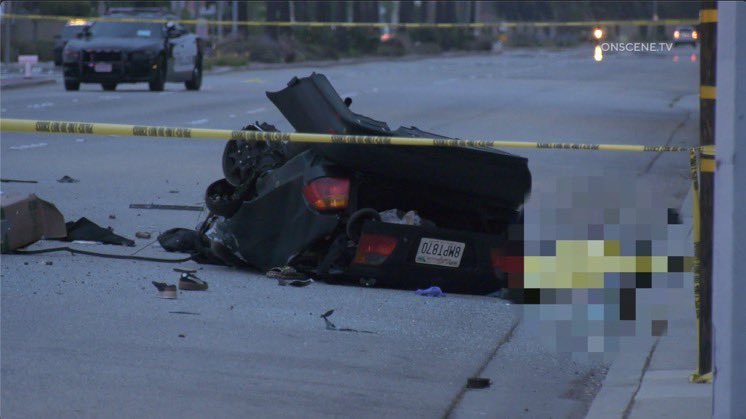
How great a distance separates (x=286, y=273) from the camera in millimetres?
8305

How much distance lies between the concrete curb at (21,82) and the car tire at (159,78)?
12.5 feet

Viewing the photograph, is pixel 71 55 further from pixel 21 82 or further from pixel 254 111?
pixel 254 111

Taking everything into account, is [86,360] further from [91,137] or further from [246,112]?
[246,112]

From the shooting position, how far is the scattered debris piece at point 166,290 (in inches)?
305

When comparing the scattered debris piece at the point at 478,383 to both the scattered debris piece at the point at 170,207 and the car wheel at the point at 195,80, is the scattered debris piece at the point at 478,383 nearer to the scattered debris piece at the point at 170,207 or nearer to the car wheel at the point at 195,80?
the scattered debris piece at the point at 170,207

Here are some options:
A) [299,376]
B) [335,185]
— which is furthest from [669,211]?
[299,376]

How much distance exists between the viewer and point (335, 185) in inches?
321

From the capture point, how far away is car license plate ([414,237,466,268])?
26.4ft

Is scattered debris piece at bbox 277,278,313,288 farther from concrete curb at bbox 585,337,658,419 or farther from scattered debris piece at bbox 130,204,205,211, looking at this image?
scattered debris piece at bbox 130,204,205,211

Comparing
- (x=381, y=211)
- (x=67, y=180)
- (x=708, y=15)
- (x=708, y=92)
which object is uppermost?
(x=708, y=15)

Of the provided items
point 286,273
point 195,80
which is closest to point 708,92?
point 286,273

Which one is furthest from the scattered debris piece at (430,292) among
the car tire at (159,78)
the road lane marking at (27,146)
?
the car tire at (159,78)

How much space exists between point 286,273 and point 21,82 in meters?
27.2

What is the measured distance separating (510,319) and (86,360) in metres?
2.53
